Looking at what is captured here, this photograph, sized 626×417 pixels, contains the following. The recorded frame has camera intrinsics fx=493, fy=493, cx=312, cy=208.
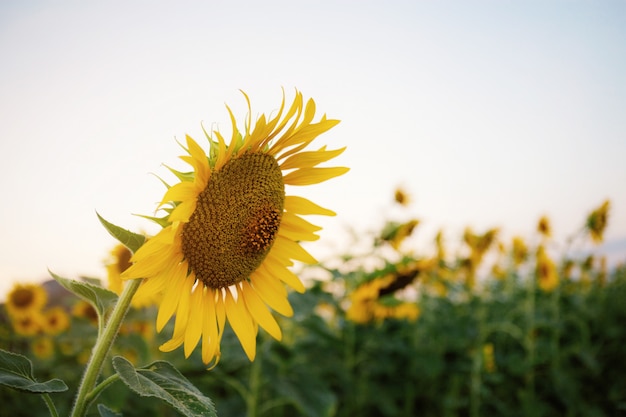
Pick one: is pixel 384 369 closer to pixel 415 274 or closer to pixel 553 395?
pixel 415 274

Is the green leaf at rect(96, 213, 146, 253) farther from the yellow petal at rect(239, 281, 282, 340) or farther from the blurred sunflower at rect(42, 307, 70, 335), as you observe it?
the blurred sunflower at rect(42, 307, 70, 335)

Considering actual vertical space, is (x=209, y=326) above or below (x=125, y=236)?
below

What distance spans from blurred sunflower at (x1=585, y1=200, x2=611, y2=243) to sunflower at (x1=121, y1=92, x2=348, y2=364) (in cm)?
469

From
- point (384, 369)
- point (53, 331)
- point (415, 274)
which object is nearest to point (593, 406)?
point (384, 369)

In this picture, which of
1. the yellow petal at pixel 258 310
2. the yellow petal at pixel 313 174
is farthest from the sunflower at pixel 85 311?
the yellow petal at pixel 313 174

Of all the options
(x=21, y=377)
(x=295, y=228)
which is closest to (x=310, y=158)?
(x=295, y=228)

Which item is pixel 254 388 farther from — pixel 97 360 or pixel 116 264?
pixel 97 360

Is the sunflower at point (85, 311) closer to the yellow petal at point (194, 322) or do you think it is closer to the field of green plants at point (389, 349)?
the field of green plants at point (389, 349)

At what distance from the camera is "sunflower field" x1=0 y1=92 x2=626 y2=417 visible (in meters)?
1.02

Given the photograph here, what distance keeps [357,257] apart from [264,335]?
750 mm

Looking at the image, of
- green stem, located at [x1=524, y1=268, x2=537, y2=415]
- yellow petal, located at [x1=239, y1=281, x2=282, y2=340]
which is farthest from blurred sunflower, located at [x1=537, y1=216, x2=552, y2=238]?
yellow petal, located at [x1=239, y1=281, x2=282, y2=340]

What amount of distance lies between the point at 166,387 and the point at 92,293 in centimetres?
29

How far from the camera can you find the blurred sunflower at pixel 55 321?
210 inches

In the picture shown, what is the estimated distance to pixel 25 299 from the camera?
17.4 feet
